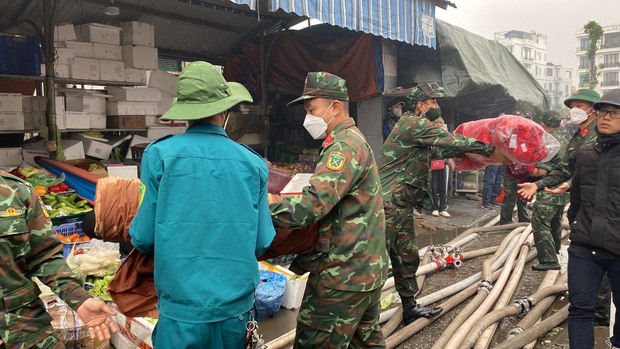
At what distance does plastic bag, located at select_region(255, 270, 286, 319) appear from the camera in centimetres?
428

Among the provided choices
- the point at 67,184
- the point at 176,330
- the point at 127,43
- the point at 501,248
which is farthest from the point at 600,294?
the point at 127,43

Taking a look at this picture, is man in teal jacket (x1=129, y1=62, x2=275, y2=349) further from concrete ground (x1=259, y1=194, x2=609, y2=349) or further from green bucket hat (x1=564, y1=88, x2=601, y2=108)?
green bucket hat (x1=564, y1=88, x2=601, y2=108)

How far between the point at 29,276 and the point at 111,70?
6.35 m

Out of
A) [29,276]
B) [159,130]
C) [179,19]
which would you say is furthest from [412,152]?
[179,19]

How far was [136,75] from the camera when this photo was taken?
7.99 meters

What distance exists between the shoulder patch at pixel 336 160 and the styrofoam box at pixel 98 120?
240 inches

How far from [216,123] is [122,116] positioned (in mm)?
6416

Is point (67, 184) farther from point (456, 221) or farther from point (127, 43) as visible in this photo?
point (456, 221)

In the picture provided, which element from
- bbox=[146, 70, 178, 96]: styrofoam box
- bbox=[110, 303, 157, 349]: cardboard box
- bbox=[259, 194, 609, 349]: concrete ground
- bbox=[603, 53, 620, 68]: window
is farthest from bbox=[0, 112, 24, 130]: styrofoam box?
bbox=[603, 53, 620, 68]: window

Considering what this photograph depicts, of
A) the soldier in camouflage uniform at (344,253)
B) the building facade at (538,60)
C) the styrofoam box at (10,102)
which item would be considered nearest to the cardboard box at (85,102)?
the styrofoam box at (10,102)

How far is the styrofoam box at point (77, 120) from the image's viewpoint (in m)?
7.13

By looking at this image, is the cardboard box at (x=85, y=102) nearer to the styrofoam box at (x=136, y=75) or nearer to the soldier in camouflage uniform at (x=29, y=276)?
the styrofoam box at (x=136, y=75)

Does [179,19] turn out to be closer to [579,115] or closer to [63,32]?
[63,32]

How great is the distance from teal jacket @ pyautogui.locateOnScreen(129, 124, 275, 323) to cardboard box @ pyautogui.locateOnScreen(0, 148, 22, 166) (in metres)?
5.63
